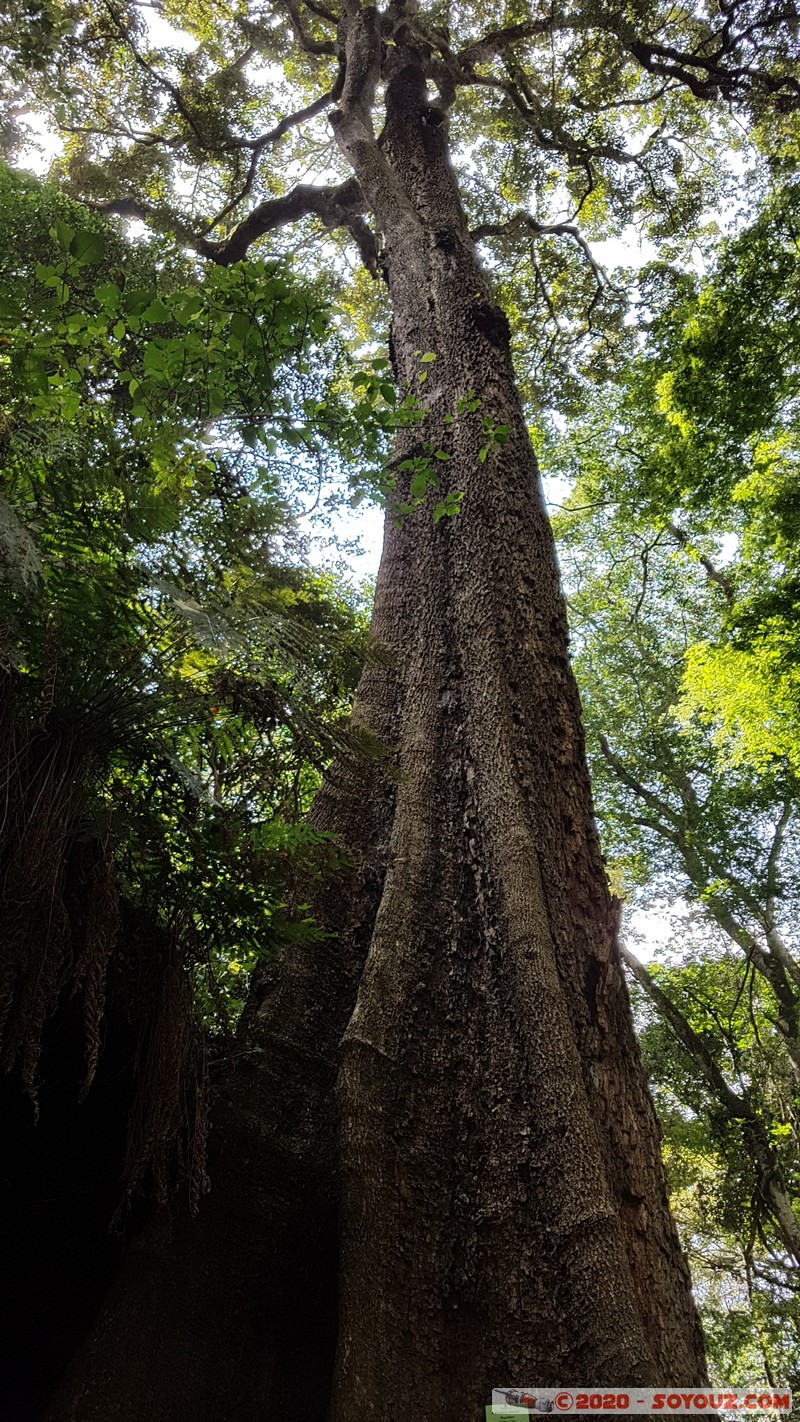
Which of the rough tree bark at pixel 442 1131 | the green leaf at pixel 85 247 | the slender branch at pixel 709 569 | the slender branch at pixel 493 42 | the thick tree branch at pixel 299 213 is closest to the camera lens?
the rough tree bark at pixel 442 1131

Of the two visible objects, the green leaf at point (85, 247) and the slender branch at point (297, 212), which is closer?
the green leaf at point (85, 247)

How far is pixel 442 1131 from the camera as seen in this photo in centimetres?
222

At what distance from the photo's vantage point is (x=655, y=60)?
1007 cm

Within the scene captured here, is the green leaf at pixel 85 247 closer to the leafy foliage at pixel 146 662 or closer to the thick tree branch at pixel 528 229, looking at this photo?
the leafy foliage at pixel 146 662

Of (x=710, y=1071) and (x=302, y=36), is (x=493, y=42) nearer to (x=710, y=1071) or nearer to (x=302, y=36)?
(x=302, y=36)

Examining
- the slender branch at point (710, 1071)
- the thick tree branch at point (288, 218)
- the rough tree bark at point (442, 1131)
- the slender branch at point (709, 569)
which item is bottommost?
the rough tree bark at point (442, 1131)

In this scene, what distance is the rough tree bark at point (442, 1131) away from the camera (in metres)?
1.89

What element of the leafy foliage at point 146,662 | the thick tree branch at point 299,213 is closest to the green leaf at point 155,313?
the leafy foliage at point 146,662

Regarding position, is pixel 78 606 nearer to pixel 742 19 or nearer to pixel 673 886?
pixel 742 19

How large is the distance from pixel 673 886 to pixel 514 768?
42.4ft

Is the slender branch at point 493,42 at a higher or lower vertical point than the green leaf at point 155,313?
higher

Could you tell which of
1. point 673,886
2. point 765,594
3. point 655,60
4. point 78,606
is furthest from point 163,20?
point 673,886

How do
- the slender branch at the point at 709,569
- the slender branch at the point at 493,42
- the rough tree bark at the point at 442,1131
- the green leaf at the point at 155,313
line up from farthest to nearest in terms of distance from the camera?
Answer: the slender branch at the point at 709,569
the slender branch at the point at 493,42
the green leaf at the point at 155,313
the rough tree bark at the point at 442,1131

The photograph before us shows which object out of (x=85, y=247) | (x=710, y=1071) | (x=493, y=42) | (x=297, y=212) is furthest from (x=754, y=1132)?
A: (x=493, y=42)
